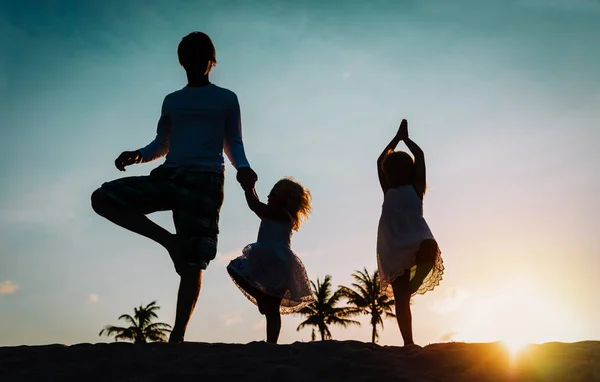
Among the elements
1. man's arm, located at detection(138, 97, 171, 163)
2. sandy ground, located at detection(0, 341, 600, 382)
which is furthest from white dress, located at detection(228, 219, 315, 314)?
sandy ground, located at detection(0, 341, 600, 382)

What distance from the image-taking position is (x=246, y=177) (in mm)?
4684

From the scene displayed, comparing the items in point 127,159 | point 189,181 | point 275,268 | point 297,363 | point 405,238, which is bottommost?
point 297,363

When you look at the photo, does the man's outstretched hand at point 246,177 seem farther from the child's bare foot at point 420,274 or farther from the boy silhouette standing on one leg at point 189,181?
the child's bare foot at point 420,274

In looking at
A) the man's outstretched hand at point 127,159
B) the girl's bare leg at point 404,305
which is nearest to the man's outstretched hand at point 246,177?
the man's outstretched hand at point 127,159

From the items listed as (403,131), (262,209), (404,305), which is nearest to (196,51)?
(262,209)

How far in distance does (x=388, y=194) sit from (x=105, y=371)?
291 centimetres

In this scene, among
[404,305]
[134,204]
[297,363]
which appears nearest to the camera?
[297,363]

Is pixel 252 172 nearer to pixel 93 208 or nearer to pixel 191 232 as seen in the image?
pixel 191 232

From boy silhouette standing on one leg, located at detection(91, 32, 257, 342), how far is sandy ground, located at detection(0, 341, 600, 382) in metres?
0.56

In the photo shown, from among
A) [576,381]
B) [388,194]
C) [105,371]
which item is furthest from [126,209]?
[576,381]

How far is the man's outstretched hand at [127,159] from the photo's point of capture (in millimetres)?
4676

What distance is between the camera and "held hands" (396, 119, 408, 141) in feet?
18.8

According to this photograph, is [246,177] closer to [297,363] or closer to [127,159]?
[127,159]

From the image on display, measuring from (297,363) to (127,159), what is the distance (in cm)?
211
